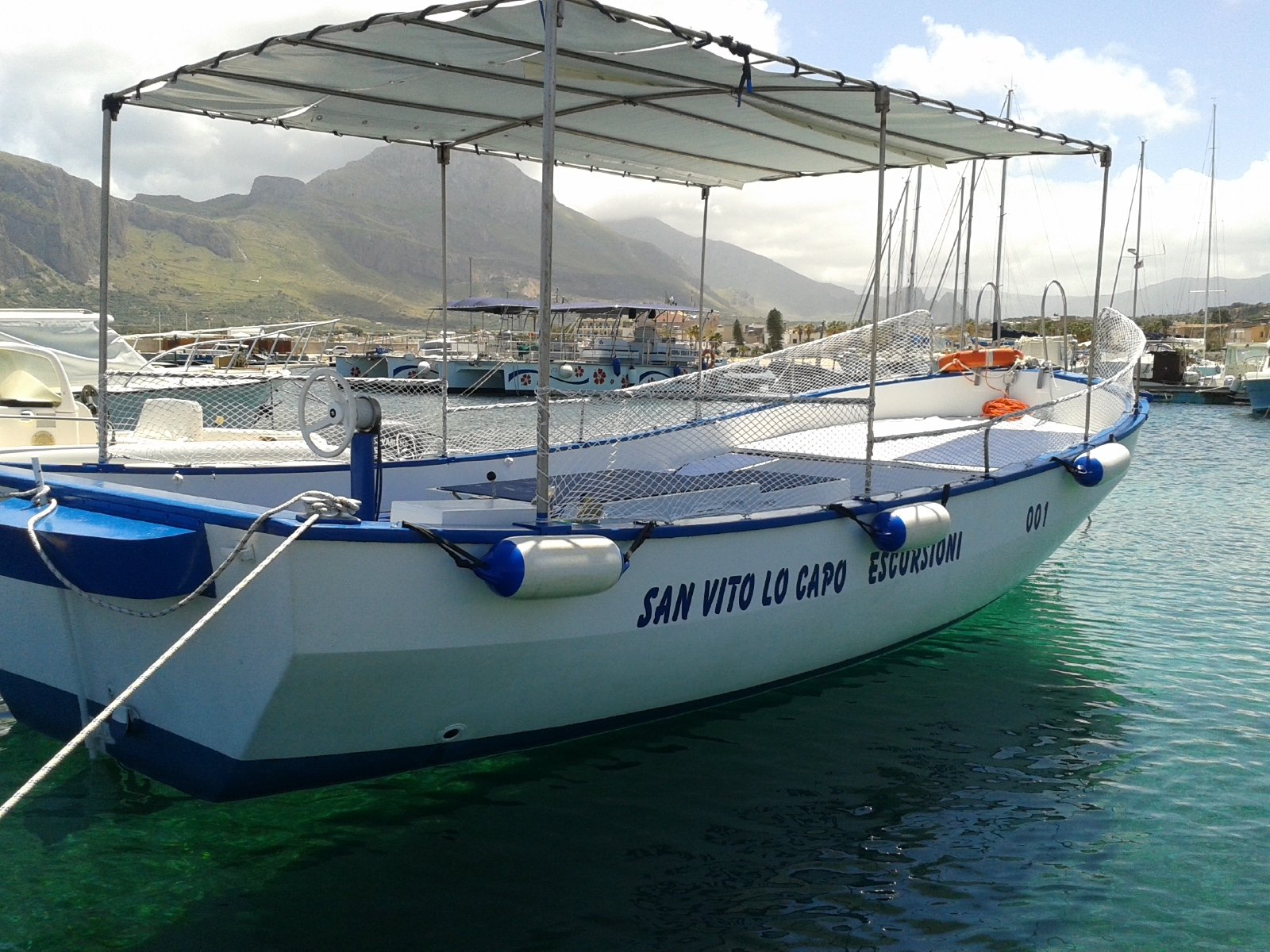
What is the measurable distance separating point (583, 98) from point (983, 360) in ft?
22.9

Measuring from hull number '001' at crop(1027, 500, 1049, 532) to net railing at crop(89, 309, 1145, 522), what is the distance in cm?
57

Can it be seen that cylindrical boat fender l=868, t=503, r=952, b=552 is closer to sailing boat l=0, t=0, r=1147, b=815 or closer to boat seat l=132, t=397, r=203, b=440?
sailing boat l=0, t=0, r=1147, b=815

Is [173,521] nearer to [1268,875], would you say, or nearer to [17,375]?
[1268,875]

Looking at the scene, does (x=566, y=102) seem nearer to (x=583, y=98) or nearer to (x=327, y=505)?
(x=583, y=98)

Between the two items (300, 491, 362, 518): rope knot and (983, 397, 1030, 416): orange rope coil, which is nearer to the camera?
(300, 491, 362, 518): rope knot

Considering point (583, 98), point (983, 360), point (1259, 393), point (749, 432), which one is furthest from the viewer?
point (1259, 393)

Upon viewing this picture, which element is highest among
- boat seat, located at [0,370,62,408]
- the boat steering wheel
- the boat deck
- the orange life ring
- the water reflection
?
the orange life ring

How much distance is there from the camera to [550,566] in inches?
177

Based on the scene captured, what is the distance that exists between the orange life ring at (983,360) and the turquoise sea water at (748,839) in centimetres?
530

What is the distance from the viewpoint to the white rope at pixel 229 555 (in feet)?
13.6

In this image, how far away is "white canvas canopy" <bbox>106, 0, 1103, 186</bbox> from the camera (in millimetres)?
5066

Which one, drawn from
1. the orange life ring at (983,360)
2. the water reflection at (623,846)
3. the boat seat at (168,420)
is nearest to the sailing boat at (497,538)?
the water reflection at (623,846)

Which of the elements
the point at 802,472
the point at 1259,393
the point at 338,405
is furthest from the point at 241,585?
the point at 1259,393

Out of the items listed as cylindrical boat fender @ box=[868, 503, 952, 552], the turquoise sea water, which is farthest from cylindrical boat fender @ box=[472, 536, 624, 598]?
cylindrical boat fender @ box=[868, 503, 952, 552]
